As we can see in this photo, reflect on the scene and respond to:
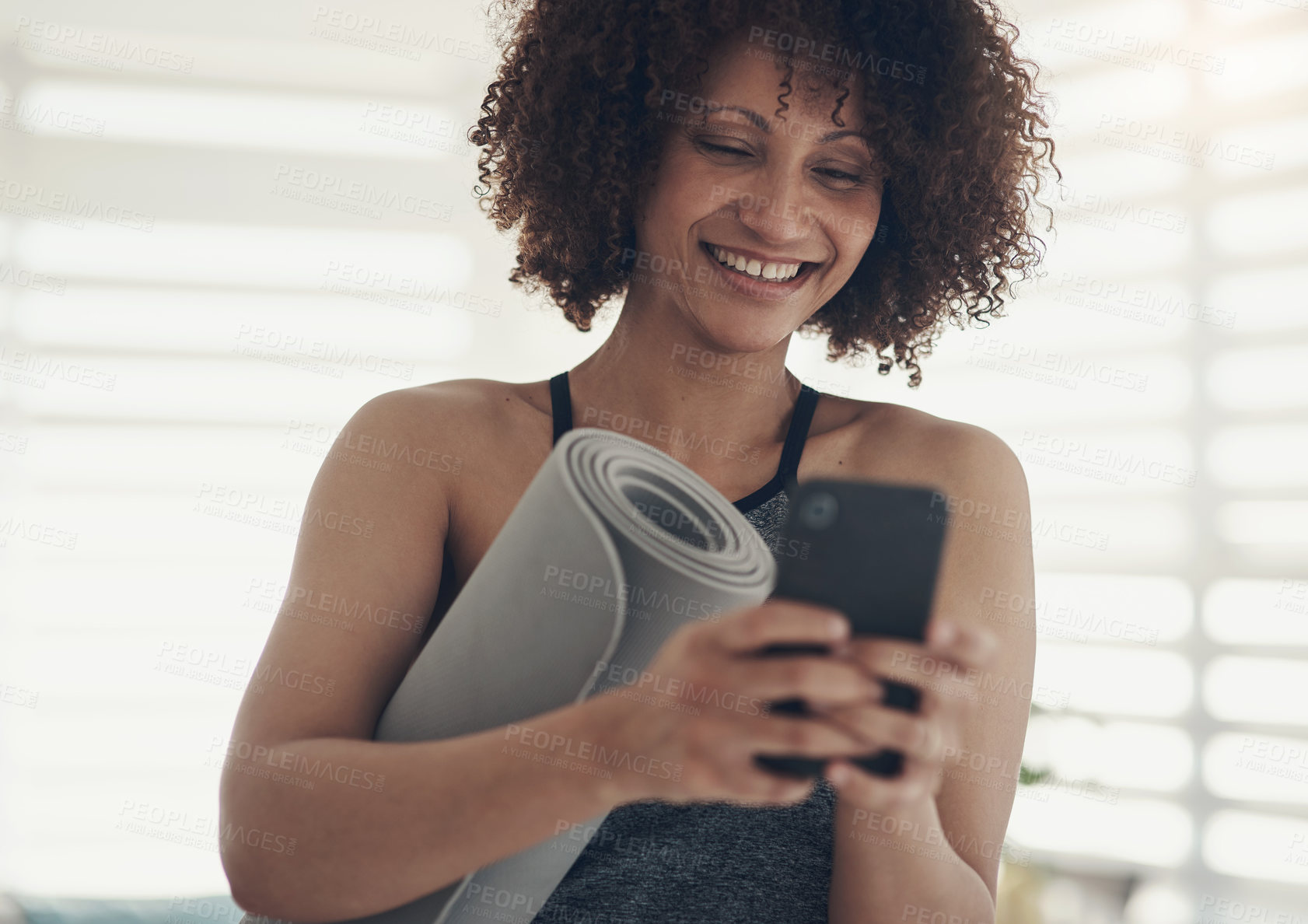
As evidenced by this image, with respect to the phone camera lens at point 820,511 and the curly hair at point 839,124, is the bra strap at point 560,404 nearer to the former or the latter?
the curly hair at point 839,124

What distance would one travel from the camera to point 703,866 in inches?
38.8

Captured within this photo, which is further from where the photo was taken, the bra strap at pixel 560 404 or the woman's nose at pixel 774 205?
the bra strap at pixel 560 404

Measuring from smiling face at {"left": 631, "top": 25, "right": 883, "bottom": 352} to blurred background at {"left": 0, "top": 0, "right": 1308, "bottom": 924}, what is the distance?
1.73 metres

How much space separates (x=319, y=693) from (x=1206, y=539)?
2364mm

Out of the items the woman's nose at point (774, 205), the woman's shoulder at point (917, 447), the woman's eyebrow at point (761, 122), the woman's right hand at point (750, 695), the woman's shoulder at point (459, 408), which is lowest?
the woman's right hand at point (750, 695)

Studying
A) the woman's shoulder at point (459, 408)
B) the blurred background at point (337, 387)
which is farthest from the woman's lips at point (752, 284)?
the blurred background at point (337, 387)

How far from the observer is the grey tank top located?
965 mm

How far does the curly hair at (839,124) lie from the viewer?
1117 mm

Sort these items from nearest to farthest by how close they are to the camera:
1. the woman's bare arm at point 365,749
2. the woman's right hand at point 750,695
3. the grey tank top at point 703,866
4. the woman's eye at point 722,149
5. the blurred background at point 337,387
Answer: the woman's right hand at point 750,695, the woman's bare arm at point 365,749, the grey tank top at point 703,866, the woman's eye at point 722,149, the blurred background at point 337,387

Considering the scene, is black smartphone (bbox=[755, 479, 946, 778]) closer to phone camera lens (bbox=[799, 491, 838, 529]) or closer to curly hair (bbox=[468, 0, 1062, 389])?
phone camera lens (bbox=[799, 491, 838, 529])

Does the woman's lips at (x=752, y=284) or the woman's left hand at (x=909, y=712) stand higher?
the woman's lips at (x=752, y=284)

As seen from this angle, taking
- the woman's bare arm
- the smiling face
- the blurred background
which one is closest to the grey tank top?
the woman's bare arm

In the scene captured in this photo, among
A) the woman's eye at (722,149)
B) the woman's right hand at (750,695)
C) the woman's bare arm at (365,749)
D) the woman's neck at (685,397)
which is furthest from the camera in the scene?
the woman's neck at (685,397)

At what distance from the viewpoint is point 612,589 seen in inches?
27.8
